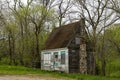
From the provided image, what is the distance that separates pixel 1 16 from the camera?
55.3 meters

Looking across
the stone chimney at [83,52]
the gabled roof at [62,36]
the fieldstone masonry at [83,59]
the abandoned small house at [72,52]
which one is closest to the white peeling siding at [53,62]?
the abandoned small house at [72,52]

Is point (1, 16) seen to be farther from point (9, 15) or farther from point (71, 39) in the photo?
point (71, 39)

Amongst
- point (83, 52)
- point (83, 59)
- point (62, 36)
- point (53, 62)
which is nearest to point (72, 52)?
point (83, 52)

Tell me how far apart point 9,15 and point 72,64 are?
20817 millimetres

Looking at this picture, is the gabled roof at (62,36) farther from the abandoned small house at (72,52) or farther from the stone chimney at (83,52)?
the stone chimney at (83,52)

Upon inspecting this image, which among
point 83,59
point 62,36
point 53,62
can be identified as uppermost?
point 62,36

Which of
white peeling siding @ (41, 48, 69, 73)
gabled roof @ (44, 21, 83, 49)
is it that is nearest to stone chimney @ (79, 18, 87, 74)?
gabled roof @ (44, 21, 83, 49)

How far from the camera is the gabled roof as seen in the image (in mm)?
43438

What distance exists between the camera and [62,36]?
1825 inches

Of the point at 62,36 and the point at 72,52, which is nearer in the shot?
the point at 72,52

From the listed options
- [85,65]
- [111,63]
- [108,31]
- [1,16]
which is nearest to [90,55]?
[85,65]

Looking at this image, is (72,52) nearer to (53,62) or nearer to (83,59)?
(83,59)

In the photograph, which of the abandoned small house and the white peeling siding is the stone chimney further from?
the white peeling siding

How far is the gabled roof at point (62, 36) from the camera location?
43438 millimetres
